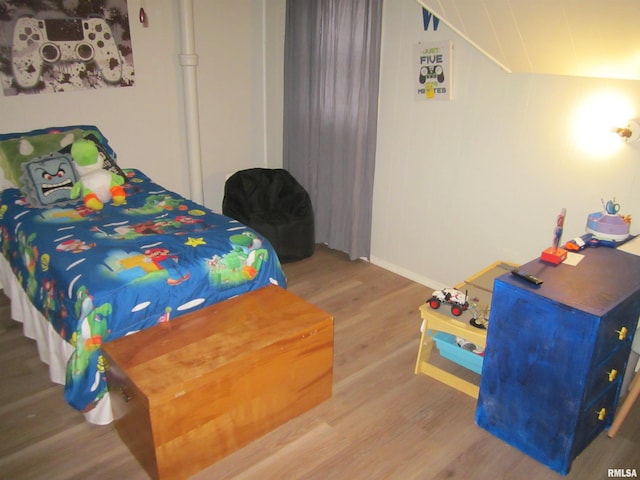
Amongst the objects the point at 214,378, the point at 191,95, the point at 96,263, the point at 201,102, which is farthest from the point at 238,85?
the point at 214,378

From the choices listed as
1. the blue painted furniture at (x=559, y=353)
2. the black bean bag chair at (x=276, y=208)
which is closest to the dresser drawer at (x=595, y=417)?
the blue painted furniture at (x=559, y=353)

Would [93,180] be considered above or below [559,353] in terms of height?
above

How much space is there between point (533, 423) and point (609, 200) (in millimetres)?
1208

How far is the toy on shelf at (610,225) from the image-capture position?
7.48ft

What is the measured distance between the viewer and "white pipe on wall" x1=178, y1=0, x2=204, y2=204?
360 centimetres

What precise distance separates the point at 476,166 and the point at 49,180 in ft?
8.15

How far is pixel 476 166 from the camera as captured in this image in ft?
9.96

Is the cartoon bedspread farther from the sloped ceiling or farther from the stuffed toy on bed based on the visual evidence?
the sloped ceiling

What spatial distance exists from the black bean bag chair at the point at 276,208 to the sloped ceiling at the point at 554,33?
1693mm

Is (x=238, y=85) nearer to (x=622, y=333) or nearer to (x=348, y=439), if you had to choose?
(x=348, y=439)

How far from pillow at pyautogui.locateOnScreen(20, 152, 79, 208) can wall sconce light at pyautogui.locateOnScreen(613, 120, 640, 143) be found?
114 inches

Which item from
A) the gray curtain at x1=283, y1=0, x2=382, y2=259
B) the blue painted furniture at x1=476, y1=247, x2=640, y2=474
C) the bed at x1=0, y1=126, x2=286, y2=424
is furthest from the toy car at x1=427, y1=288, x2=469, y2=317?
the gray curtain at x1=283, y1=0, x2=382, y2=259

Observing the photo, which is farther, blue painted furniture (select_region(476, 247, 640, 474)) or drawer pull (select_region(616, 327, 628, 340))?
drawer pull (select_region(616, 327, 628, 340))

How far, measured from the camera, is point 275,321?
7.13 ft
